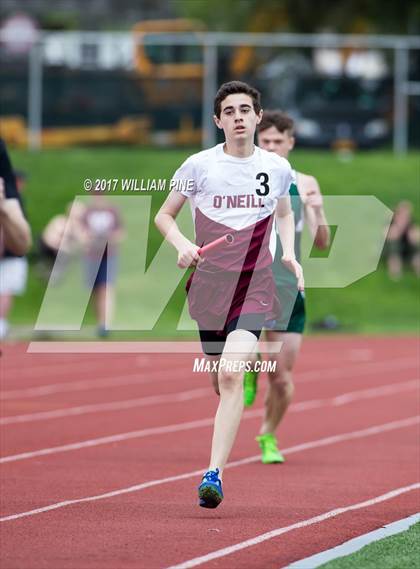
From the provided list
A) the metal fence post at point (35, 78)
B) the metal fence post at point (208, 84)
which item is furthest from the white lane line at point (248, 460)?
the metal fence post at point (35, 78)

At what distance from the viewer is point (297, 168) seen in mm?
31609

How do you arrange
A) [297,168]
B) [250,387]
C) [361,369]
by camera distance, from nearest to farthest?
[250,387], [361,369], [297,168]

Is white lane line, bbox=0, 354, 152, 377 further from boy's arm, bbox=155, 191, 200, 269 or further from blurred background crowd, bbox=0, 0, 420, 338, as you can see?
boy's arm, bbox=155, 191, 200, 269

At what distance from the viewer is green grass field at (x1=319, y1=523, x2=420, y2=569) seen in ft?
22.4

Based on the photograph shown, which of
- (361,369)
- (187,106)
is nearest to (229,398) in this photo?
(361,369)

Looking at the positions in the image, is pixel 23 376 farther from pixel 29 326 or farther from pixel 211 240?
pixel 211 240

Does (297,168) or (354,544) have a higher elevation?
(354,544)

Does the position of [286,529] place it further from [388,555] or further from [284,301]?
[284,301]

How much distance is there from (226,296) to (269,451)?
8.08 feet

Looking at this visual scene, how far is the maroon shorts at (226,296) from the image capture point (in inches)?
348

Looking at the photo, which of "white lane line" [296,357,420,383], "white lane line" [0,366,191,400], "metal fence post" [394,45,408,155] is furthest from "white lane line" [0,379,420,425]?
"metal fence post" [394,45,408,155]

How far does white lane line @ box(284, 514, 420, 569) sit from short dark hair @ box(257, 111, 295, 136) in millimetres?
3455

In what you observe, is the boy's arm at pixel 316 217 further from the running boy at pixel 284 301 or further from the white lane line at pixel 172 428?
the white lane line at pixel 172 428

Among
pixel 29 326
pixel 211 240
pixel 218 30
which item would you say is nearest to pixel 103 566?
pixel 211 240
